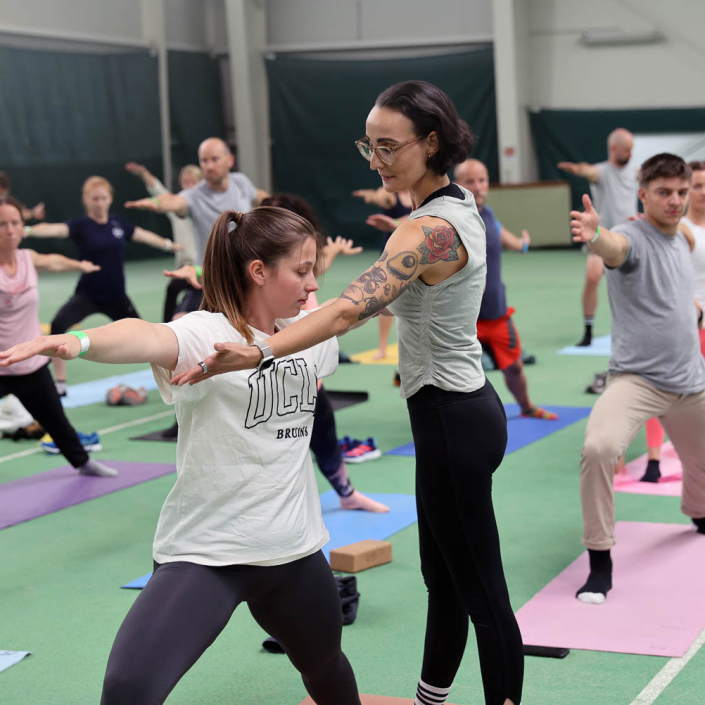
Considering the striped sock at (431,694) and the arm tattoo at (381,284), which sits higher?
the arm tattoo at (381,284)

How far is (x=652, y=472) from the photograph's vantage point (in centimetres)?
557

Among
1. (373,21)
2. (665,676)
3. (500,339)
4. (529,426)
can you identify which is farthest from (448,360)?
(373,21)

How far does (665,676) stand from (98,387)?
21.5 feet

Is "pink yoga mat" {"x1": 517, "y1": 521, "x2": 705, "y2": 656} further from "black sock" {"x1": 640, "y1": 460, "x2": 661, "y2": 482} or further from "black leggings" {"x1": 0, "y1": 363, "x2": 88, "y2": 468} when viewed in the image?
"black leggings" {"x1": 0, "y1": 363, "x2": 88, "y2": 468}

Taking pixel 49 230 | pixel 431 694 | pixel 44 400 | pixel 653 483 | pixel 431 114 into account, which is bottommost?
pixel 653 483

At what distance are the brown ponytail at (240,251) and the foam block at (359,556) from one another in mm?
2147

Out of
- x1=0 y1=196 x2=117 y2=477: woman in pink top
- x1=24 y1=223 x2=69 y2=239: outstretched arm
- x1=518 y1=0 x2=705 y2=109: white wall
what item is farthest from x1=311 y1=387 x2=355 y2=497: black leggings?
x1=518 y1=0 x2=705 y2=109: white wall

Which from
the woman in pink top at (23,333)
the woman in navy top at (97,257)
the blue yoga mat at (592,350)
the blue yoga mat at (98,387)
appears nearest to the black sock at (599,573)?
the woman in pink top at (23,333)

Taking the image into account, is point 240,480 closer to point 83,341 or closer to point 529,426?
point 83,341

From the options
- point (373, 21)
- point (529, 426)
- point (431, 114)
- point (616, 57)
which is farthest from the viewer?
point (373, 21)

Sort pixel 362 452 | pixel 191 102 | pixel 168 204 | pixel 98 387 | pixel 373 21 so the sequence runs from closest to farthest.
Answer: pixel 362 452, pixel 168 204, pixel 98 387, pixel 373 21, pixel 191 102

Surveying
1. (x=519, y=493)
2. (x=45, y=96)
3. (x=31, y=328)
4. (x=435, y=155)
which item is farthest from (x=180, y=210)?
(x=45, y=96)

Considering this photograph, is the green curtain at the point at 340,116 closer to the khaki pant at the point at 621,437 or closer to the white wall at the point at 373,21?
the white wall at the point at 373,21

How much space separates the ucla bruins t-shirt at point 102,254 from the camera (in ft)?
26.8
